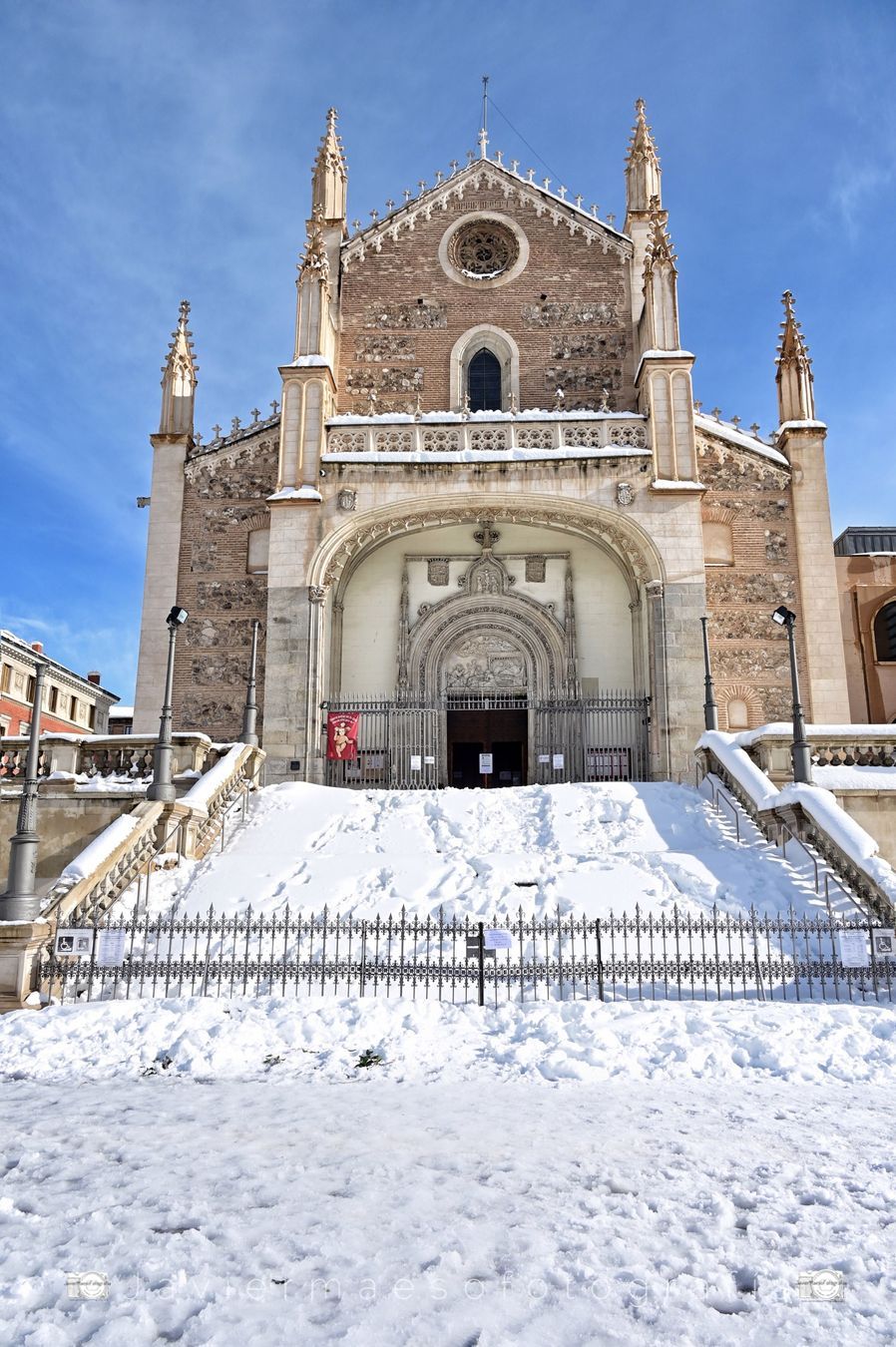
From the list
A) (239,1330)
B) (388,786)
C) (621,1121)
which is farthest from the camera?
(388,786)

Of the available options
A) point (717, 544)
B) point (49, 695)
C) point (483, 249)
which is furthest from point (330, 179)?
point (49, 695)

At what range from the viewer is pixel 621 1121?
5.83m

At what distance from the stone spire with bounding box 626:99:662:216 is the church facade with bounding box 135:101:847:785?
0.12 metres

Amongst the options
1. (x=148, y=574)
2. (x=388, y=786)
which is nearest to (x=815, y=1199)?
(x=388, y=786)

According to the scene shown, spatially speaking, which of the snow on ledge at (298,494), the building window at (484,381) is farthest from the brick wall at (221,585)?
the building window at (484,381)

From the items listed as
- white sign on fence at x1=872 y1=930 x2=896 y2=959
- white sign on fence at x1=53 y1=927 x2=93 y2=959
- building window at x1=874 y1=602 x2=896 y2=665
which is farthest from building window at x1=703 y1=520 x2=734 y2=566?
white sign on fence at x1=53 y1=927 x2=93 y2=959

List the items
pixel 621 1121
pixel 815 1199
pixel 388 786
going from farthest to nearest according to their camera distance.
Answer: pixel 388 786 < pixel 621 1121 < pixel 815 1199

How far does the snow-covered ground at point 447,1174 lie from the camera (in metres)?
3.42

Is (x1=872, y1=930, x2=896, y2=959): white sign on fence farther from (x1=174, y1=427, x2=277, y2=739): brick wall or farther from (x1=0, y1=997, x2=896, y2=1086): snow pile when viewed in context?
(x1=174, y1=427, x2=277, y2=739): brick wall

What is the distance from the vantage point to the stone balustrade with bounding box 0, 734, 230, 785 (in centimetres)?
1541

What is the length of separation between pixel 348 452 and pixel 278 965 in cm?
1512

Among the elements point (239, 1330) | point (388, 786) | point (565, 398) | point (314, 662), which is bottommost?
point (239, 1330)

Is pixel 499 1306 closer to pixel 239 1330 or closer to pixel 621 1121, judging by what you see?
pixel 239 1330

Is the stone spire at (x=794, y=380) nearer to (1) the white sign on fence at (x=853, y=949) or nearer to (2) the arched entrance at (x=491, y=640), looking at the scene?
(2) the arched entrance at (x=491, y=640)
